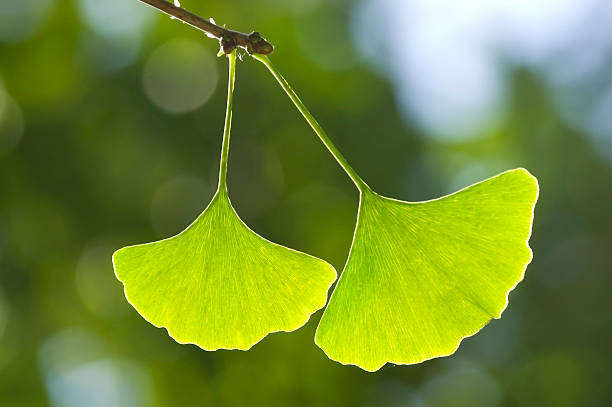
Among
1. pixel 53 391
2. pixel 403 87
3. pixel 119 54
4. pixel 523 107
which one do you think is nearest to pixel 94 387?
pixel 53 391

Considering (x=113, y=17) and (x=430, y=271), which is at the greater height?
(x=430, y=271)

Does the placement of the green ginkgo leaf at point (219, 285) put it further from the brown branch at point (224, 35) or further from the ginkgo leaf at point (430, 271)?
the brown branch at point (224, 35)

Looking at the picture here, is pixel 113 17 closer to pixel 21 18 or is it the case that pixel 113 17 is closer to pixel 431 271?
pixel 21 18

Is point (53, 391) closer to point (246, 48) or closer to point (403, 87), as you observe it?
point (403, 87)

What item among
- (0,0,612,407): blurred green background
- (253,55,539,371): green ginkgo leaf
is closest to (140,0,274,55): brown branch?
(253,55,539,371): green ginkgo leaf

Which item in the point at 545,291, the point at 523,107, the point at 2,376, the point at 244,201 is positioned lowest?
the point at 545,291

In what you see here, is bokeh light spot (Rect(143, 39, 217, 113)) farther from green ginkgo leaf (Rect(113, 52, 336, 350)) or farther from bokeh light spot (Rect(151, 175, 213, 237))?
green ginkgo leaf (Rect(113, 52, 336, 350))

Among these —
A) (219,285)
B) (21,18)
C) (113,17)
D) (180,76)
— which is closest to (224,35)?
(219,285)
